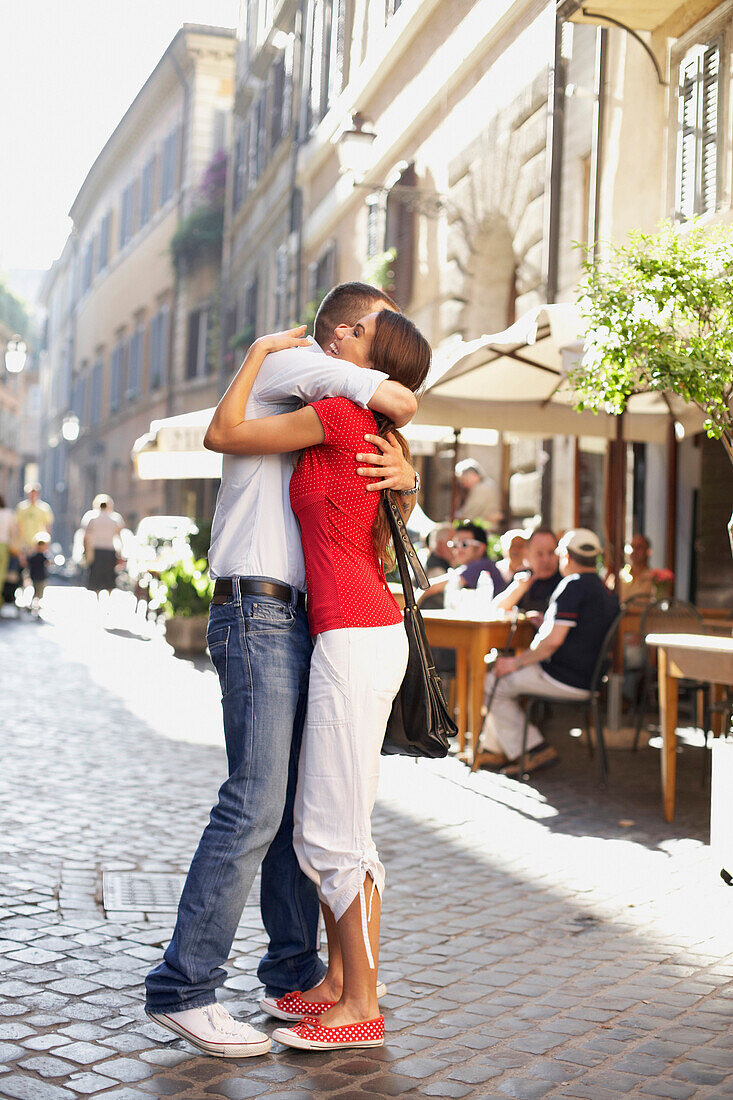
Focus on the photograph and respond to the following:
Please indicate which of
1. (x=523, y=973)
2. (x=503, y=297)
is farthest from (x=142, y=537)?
(x=523, y=973)

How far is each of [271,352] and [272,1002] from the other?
1706mm

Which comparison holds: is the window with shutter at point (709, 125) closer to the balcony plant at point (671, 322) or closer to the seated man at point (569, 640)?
the seated man at point (569, 640)

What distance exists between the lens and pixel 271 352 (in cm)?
338

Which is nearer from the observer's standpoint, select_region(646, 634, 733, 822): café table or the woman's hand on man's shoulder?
the woman's hand on man's shoulder

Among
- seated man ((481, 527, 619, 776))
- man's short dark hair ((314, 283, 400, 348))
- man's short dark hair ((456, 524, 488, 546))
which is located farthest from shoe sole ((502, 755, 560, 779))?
man's short dark hair ((314, 283, 400, 348))

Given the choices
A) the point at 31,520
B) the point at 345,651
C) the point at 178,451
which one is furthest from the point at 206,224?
the point at 345,651

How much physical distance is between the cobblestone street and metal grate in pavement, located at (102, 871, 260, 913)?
68 mm

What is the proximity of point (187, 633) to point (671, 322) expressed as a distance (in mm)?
9374

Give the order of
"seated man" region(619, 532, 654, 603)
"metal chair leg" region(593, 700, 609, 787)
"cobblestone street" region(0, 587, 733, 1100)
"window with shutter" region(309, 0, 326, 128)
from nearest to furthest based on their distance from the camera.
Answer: "cobblestone street" region(0, 587, 733, 1100), "metal chair leg" region(593, 700, 609, 787), "seated man" region(619, 532, 654, 603), "window with shutter" region(309, 0, 326, 128)

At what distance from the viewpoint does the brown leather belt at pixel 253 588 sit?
3338 millimetres

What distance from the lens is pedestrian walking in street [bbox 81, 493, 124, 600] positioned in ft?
63.8

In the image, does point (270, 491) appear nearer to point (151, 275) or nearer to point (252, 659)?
point (252, 659)

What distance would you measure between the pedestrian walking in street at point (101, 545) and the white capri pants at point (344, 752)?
16.3 meters

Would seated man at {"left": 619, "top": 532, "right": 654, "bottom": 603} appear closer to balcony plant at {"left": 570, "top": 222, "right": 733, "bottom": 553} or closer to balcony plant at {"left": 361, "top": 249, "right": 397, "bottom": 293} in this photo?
balcony plant at {"left": 570, "top": 222, "right": 733, "bottom": 553}
